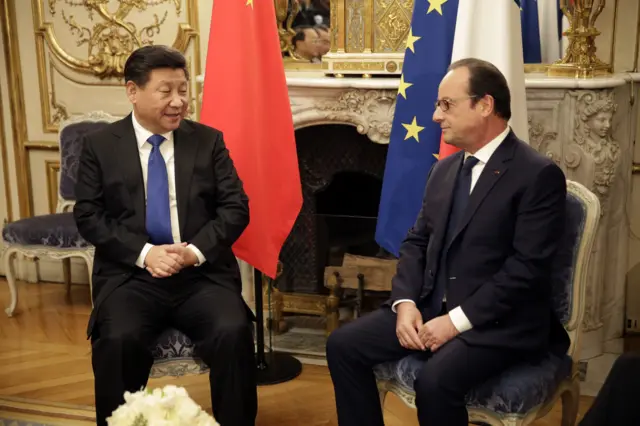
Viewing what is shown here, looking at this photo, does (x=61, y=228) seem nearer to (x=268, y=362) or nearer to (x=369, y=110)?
(x=268, y=362)

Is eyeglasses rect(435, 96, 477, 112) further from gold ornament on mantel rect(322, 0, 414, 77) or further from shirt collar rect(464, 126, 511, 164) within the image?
gold ornament on mantel rect(322, 0, 414, 77)

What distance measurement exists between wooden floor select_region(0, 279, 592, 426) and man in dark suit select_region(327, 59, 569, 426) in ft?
2.70

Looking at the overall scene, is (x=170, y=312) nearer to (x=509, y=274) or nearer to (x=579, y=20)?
(x=509, y=274)

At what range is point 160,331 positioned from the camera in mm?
2928

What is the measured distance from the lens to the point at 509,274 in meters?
2.53

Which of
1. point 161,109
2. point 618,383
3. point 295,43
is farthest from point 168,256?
point 295,43

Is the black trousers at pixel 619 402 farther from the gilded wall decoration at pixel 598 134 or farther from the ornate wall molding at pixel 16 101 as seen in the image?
the ornate wall molding at pixel 16 101

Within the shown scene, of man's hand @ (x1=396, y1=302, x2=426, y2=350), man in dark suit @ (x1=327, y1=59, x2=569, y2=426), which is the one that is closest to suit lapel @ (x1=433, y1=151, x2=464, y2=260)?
man in dark suit @ (x1=327, y1=59, x2=569, y2=426)

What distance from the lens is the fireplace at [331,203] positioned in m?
4.55

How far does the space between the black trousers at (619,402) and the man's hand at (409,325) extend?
76 centimetres

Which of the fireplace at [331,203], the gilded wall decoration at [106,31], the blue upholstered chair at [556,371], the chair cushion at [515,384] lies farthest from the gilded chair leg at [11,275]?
the chair cushion at [515,384]

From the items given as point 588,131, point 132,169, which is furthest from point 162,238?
point 588,131

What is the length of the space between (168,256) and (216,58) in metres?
1.06

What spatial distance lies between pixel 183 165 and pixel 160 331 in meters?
0.63
